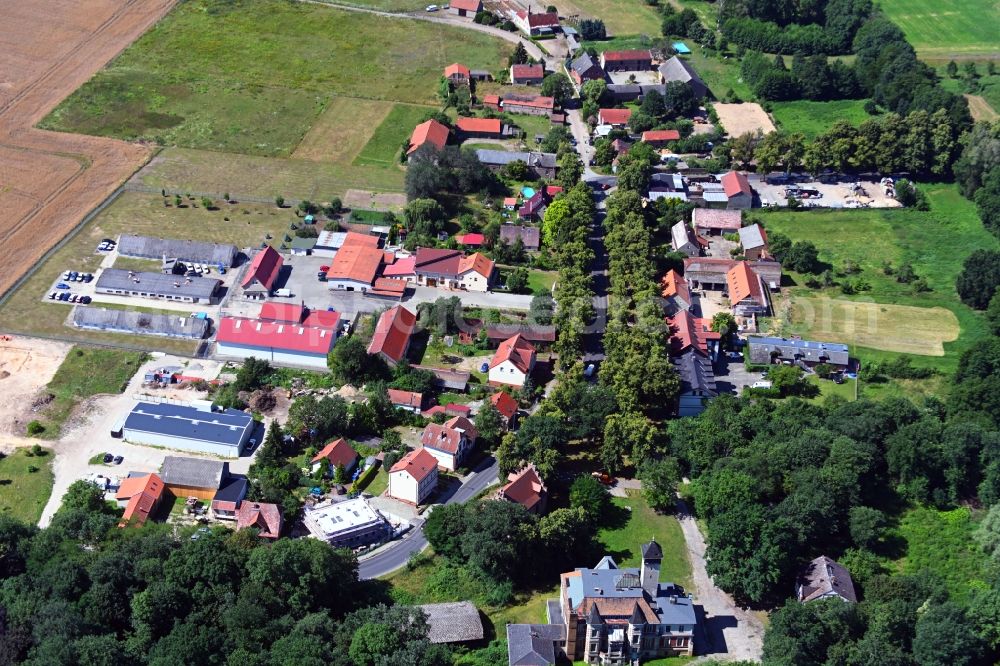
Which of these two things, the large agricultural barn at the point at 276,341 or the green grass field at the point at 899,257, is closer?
the large agricultural barn at the point at 276,341

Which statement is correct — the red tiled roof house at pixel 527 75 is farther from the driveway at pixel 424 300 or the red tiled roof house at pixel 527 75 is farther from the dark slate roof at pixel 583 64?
the driveway at pixel 424 300

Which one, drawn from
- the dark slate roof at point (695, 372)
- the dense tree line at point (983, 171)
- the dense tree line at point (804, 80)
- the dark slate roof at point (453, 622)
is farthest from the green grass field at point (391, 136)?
the dark slate roof at point (453, 622)

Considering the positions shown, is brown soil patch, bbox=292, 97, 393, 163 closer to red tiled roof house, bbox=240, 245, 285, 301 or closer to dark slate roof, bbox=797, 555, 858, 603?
red tiled roof house, bbox=240, 245, 285, 301

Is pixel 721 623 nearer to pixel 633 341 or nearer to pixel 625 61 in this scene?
pixel 633 341

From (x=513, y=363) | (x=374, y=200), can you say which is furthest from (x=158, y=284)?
(x=513, y=363)

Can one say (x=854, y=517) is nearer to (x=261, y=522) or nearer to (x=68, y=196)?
(x=261, y=522)

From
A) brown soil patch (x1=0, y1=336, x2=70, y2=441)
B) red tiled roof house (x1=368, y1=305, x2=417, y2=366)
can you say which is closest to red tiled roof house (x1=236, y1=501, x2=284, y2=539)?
red tiled roof house (x1=368, y1=305, x2=417, y2=366)

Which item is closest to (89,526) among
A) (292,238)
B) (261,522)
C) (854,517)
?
(261,522)
